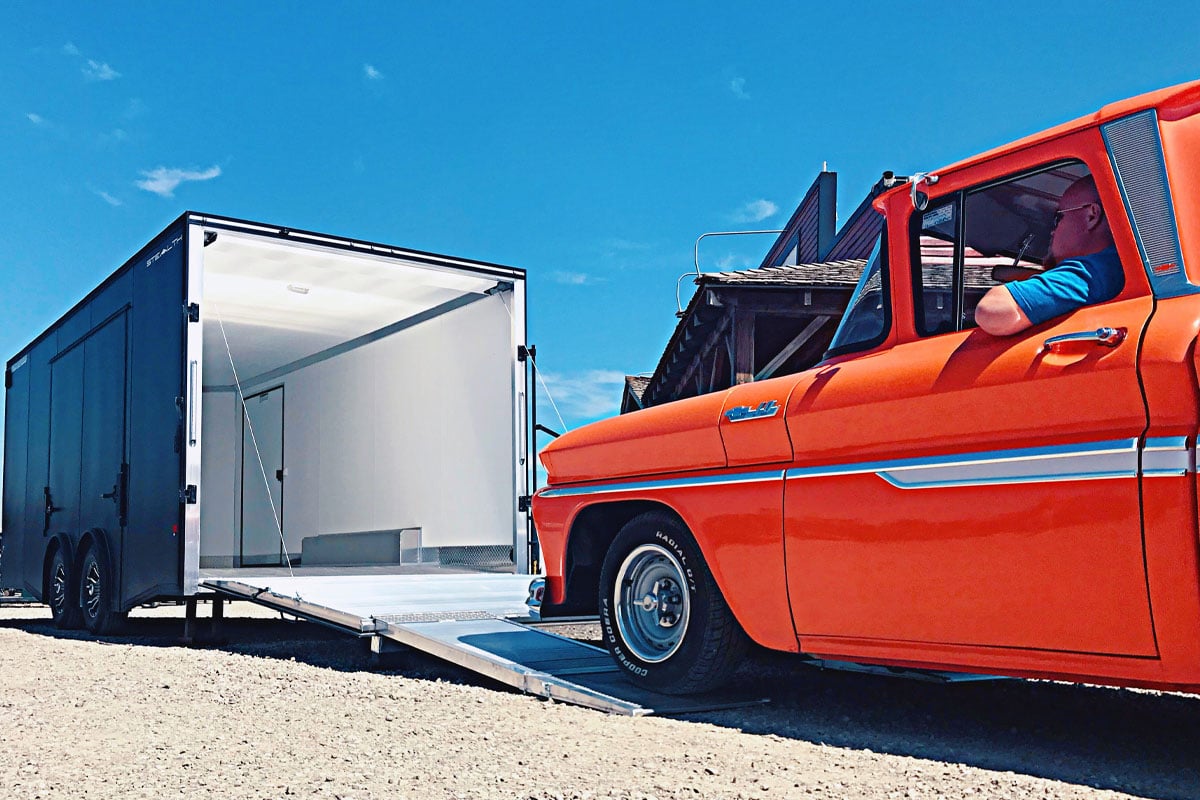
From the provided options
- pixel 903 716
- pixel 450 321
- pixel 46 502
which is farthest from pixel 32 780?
pixel 46 502

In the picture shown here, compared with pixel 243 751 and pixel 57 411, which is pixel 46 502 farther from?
pixel 243 751

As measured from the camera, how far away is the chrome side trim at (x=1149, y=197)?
345 cm

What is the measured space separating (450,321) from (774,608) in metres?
7.39

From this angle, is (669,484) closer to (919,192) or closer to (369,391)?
(919,192)

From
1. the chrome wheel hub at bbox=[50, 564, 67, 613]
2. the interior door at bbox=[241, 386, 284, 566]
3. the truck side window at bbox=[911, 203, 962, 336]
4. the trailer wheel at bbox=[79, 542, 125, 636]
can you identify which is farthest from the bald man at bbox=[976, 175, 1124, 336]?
the interior door at bbox=[241, 386, 284, 566]

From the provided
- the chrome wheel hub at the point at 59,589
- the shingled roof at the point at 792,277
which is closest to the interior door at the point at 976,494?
the shingled roof at the point at 792,277

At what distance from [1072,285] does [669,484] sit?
76.0 inches

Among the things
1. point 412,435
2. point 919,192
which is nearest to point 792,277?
point 412,435

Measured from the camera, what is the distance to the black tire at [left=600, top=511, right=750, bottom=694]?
4746 mm

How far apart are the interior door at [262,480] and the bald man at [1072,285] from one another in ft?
44.4

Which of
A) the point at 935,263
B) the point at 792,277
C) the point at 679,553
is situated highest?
the point at 792,277

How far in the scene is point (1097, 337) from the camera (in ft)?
11.3

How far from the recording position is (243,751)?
432 centimetres

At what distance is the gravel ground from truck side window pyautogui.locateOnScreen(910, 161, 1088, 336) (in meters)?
1.58
